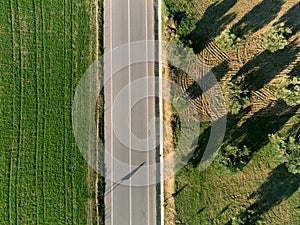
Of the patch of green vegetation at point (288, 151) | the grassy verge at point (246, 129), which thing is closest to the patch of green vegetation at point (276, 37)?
the grassy verge at point (246, 129)

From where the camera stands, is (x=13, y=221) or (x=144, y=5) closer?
(x=13, y=221)

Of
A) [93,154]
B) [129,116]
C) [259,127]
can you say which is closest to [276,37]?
[259,127]

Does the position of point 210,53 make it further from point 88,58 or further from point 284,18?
point 88,58

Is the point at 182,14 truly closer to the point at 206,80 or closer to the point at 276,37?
the point at 206,80

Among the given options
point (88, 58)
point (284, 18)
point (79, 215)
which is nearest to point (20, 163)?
point (79, 215)

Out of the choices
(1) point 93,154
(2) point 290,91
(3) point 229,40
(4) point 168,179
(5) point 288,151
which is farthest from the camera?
(4) point 168,179

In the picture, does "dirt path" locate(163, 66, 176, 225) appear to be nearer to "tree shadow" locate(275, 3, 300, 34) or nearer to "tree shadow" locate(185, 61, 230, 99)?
"tree shadow" locate(185, 61, 230, 99)

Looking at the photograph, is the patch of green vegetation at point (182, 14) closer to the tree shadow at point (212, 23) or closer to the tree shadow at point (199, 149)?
the tree shadow at point (212, 23)
